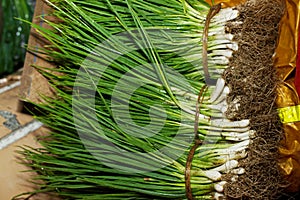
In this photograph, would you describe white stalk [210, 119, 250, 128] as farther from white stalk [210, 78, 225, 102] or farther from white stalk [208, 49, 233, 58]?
white stalk [208, 49, 233, 58]

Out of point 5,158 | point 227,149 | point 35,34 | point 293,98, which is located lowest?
point 5,158

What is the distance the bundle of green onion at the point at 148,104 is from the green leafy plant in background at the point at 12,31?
2.64ft

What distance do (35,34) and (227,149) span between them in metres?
0.75

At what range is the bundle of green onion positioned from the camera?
119 cm

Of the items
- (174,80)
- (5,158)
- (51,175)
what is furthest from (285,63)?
(5,158)

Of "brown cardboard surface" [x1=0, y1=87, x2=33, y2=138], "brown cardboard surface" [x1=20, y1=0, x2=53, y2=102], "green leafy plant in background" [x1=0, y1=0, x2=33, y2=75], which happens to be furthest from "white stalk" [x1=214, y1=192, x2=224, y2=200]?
"green leafy plant in background" [x1=0, y1=0, x2=33, y2=75]

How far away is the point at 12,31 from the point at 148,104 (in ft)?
3.64

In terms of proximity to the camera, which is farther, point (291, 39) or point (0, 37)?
point (0, 37)

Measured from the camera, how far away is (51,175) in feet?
4.49

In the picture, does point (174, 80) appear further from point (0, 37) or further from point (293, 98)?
point (0, 37)

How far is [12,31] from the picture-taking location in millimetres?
2098

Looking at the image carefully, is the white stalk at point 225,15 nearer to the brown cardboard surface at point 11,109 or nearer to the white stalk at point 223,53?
the white stalk at point 223,53

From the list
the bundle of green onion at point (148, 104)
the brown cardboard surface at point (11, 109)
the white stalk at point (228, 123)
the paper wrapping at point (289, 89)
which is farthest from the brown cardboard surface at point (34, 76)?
the paper wrapping at point (289, 89)

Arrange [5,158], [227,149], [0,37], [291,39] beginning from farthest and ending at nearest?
[0,37], [5,158], [291,39], [227,149]
